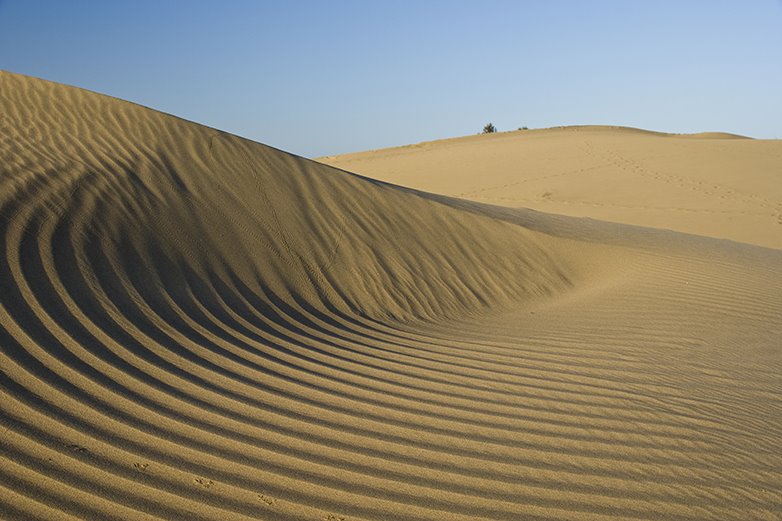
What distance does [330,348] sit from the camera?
16.6 ft

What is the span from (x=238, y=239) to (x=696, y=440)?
167 inches

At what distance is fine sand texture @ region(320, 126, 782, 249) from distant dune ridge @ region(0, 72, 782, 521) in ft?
29.0

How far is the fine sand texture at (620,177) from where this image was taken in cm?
1875

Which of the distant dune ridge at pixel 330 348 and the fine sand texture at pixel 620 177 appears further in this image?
the fine sand texture at pixel 620 177

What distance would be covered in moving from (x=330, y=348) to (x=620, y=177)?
20.8 meters

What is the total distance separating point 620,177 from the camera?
24.2 m

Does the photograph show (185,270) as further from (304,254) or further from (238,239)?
(304,254)

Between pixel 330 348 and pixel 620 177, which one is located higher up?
pixel 620 177

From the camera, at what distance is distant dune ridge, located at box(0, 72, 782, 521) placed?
9.80 feet

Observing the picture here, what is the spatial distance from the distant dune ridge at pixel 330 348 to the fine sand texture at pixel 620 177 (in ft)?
29.0

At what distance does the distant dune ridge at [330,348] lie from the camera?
299cm

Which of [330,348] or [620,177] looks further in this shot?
[620,177]

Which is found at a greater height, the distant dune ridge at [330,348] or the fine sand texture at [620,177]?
the fine sand texture at [620,177]

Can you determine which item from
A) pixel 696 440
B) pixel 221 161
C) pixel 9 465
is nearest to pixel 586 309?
pixel 696 440
